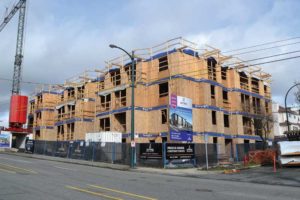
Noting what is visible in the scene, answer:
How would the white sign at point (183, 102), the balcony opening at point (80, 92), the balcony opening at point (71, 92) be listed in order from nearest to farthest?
the white sign at point (183, 102), the balcony opening at point (80, 92), the balcony opening at point (71, 92)

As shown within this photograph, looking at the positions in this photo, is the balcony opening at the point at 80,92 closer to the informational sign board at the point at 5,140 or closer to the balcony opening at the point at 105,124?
the balcony opening at the point at 105,124

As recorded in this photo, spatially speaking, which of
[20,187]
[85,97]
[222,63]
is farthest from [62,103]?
[20,187]

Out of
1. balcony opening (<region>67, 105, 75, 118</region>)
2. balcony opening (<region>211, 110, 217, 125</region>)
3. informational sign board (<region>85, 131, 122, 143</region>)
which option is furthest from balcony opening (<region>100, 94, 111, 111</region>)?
balcony opening (<region>211, 110, 217, 125</region>)

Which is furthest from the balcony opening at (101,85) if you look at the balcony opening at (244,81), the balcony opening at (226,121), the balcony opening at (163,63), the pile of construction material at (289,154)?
the pile of construction material at (289,154)

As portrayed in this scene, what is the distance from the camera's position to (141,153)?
27344 mm

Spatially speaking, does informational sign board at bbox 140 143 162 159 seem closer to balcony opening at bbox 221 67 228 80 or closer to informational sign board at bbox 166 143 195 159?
informational sign board at bbox 166 143 195 159

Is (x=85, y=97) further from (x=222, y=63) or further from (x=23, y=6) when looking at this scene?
(x=23, y=6)

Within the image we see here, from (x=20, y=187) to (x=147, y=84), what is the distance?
89.6ft

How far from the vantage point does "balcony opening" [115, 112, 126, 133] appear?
38469 mm

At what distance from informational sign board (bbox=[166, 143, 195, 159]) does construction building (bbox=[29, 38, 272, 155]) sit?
6.34m

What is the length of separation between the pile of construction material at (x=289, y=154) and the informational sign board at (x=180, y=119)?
8.72 meters

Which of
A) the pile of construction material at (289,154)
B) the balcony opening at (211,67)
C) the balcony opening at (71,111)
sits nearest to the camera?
the pile of construction material at (289,154)

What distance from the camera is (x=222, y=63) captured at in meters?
39.7

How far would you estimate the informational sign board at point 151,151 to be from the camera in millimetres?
25763
